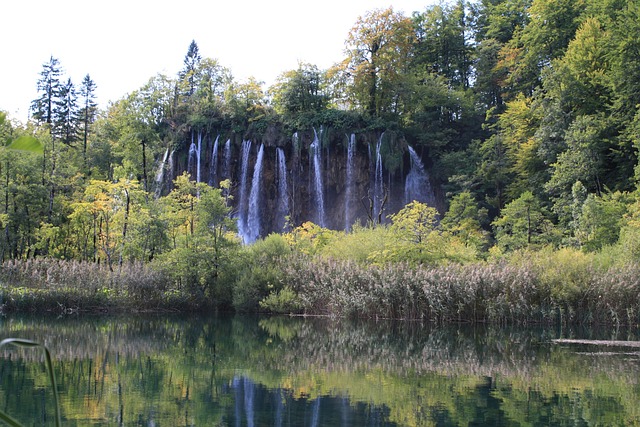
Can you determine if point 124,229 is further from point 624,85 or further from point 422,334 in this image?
point 624,85

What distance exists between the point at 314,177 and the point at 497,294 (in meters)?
19.7

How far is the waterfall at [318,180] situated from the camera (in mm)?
37312

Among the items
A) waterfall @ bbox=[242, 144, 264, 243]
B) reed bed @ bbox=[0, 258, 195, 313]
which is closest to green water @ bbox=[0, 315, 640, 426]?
reed bed @ bbox=[0, 258, 195, 313]

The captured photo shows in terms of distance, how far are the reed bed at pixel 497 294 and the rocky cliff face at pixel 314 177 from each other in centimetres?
1674

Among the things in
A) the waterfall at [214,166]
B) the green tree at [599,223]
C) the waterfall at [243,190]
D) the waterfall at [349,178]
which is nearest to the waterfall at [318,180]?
the waterfall at [349,178]

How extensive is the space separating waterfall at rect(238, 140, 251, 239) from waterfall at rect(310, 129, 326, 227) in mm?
3771

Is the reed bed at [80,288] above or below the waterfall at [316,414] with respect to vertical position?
above

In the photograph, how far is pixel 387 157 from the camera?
37250mm

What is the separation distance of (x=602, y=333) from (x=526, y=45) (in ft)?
82.8

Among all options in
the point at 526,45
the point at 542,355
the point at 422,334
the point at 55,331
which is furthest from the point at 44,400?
the point at 526,45

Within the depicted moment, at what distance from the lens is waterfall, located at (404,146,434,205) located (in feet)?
125

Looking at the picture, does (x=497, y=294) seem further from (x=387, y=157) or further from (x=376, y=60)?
(x=376, y=60)

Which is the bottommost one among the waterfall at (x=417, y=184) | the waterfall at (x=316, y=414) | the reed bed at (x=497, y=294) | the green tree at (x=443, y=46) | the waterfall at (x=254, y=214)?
the waterfall at (x=316, y=414)

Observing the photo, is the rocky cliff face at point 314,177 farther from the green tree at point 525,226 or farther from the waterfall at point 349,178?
the green tree at point 525,226
